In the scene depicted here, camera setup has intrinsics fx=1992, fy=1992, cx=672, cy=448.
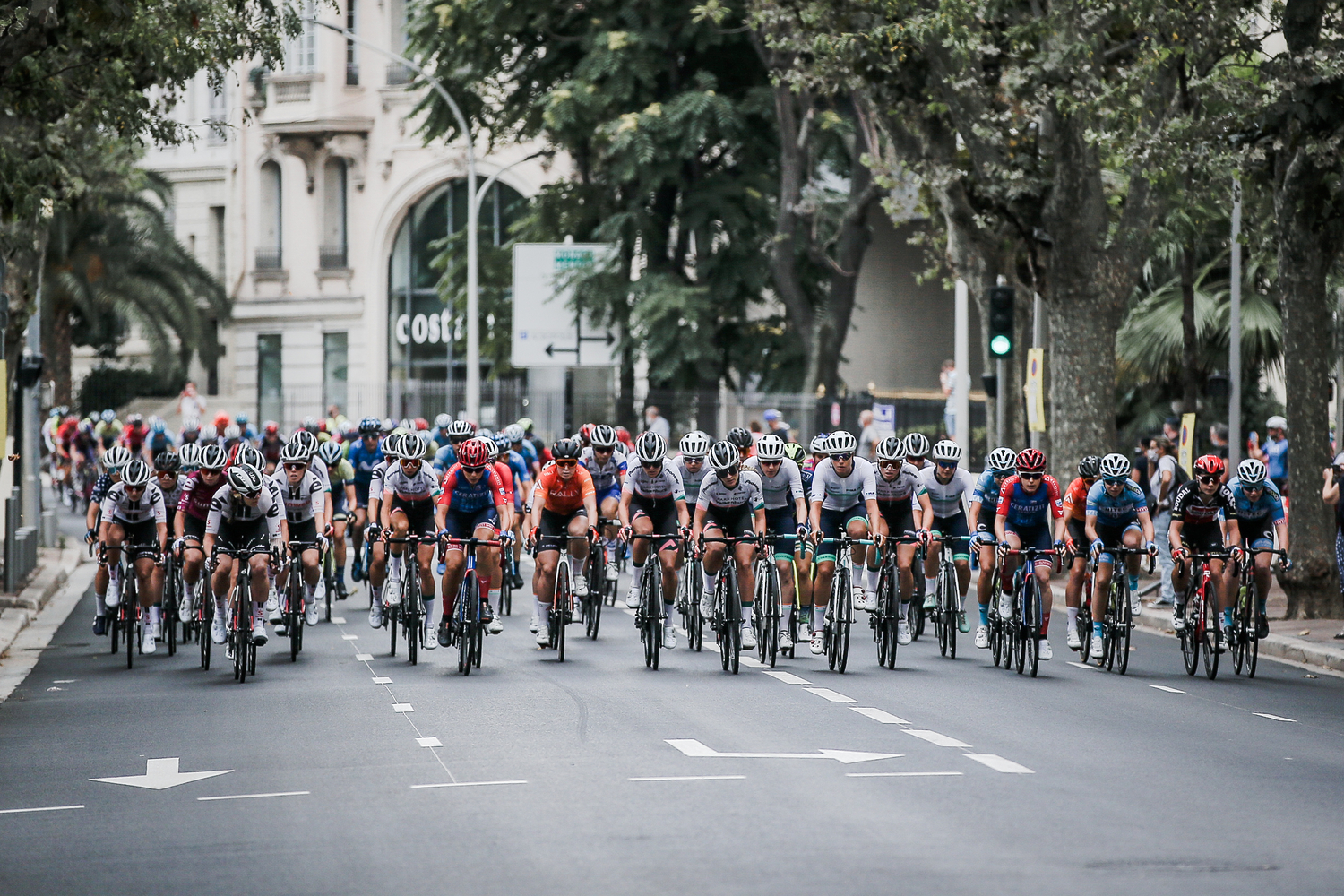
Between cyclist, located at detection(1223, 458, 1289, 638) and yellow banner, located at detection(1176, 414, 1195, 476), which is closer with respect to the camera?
cyclist, located at detection(1223, 458, 1289, 638)

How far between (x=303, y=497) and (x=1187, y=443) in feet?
35.8

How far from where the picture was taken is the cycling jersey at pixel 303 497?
17.3 metres

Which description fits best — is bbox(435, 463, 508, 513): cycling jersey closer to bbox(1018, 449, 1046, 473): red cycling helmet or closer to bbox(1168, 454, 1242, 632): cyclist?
bbox(1018, 449, 1046, 473): red cycling helmet

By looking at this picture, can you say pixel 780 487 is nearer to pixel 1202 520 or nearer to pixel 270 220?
pixel 1202 520

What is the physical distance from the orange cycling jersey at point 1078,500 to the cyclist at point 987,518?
0.56m

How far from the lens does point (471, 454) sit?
16016mm

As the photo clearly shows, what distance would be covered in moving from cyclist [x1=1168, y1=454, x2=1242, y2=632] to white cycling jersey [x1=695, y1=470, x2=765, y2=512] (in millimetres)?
3356

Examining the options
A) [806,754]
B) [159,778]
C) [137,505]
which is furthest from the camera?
[137,505]

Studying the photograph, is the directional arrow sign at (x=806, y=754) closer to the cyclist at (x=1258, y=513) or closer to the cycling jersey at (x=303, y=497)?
the cyclist at (x=1258, y=513)

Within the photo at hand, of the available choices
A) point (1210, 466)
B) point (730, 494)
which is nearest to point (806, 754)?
point (730, 494)

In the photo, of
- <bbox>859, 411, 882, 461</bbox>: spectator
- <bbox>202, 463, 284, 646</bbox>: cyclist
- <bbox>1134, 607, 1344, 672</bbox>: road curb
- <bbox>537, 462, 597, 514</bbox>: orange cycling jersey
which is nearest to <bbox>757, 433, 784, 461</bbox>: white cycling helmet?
<bbox>537, 462, 597, 514</bbox>: orange cycling jersey

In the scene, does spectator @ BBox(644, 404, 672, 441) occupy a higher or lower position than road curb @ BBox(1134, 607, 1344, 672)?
higher

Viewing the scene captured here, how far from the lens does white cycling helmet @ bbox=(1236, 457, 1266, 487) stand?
53.2 feet

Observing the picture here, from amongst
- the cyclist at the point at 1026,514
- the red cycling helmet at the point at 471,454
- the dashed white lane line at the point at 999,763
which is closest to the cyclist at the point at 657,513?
the red cycling helmet at the point at 471,454
